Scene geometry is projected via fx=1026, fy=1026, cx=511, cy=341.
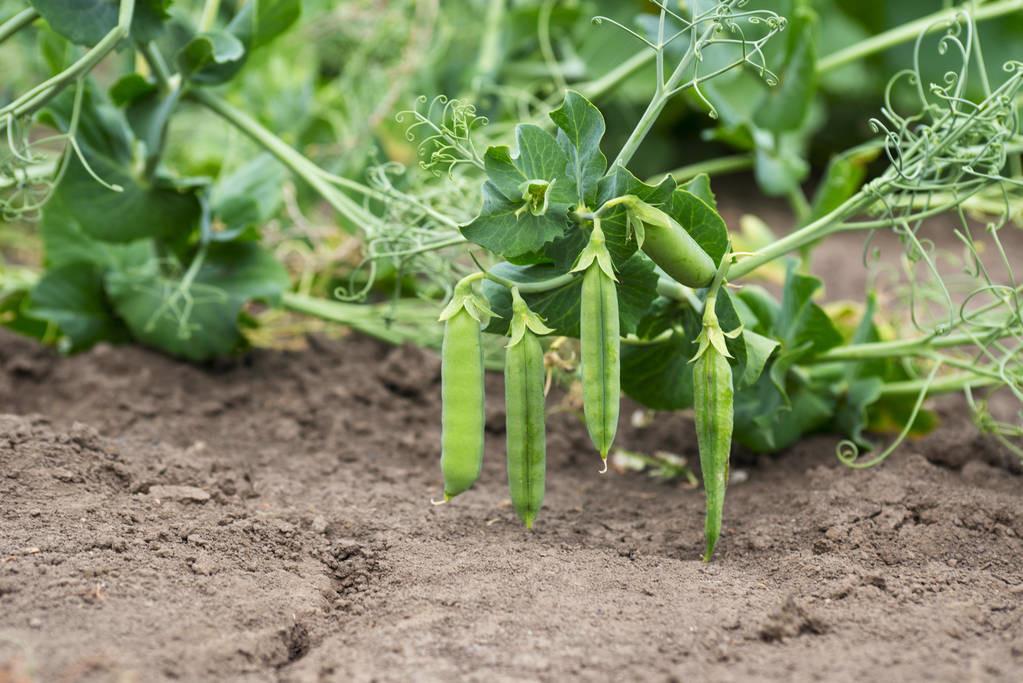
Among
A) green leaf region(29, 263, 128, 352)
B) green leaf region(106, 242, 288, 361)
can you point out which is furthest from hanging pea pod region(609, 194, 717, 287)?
green leaf region(29, 263, 128, 352)

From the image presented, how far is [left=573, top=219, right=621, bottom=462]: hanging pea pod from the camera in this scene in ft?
4.71

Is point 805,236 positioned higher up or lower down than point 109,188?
lower down

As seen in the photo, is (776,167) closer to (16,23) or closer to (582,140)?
(582,140)

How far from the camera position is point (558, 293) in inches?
62.7

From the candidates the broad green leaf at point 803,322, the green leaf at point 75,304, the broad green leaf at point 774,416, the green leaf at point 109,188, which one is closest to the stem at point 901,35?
the broad green leaf at point 803,322

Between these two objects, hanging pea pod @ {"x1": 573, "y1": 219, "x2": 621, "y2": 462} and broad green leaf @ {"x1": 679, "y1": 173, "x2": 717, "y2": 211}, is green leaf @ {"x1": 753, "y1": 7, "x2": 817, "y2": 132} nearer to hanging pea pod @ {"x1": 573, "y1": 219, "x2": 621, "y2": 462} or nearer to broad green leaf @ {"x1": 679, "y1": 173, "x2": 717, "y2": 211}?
→ broad green leaf @ {"x1": 679, "y1": 173, "x2": 717, "y2": 211}

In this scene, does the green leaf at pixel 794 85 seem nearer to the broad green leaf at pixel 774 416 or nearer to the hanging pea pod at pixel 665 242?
the broad green leaf at pixel 774 416

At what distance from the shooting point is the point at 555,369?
6.48 ft

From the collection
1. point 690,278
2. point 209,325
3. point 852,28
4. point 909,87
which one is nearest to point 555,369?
point 690,278

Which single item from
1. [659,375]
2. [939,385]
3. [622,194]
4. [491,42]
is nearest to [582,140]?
[622,194]

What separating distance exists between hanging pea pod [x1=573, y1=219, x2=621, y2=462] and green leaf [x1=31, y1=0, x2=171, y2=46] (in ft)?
3.36

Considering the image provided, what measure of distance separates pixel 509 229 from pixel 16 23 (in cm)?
101

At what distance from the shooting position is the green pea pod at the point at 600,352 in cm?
144

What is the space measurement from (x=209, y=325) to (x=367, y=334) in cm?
45
